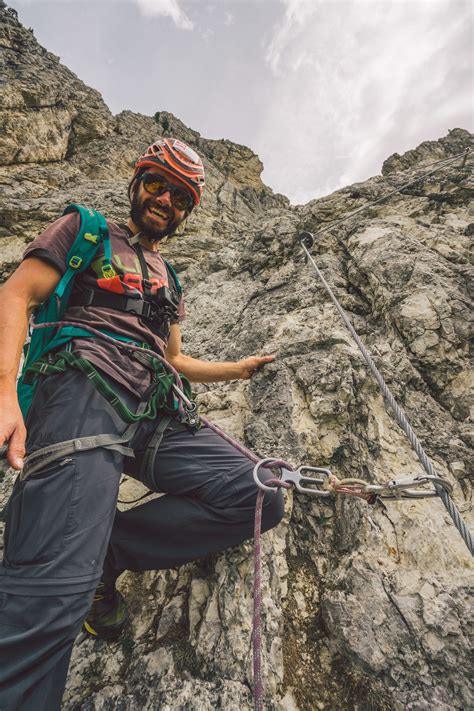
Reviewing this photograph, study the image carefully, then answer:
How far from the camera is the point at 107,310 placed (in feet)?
7.50

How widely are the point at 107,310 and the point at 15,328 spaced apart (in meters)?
0.68

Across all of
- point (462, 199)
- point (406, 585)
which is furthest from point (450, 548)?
point (462, 199)

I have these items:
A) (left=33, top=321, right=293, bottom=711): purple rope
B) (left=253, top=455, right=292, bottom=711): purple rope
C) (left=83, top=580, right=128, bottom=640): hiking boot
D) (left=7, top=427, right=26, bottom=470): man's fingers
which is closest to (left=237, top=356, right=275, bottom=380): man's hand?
(left=33, top=321, right=293, bottom=711): purple rope

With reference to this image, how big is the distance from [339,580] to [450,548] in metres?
0.76

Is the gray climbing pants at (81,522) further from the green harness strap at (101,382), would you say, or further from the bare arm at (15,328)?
the bare arm at (15,328)

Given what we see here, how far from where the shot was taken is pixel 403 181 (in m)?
5.68

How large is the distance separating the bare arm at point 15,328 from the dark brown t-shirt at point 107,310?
0.34 feet

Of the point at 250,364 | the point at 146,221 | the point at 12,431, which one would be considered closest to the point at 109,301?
the point at 146,221

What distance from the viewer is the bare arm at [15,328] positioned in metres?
1.42

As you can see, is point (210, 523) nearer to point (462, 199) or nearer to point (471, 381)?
point (471, 381)

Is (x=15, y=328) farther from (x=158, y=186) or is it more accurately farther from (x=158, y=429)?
(x=158, y=186)

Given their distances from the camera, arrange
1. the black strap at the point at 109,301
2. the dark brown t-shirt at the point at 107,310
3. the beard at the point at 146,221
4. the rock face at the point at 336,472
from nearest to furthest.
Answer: the rock face at the point at 336,472, the dark brown t-shirt at the point at 107,310, the black strap at the point at 109,301, the beard at the point at 146,221

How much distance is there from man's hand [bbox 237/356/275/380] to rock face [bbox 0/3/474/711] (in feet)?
0.40

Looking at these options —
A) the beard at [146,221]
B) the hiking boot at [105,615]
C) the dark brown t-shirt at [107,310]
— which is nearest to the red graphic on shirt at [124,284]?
the dark brown t-shirt at [107,310]
